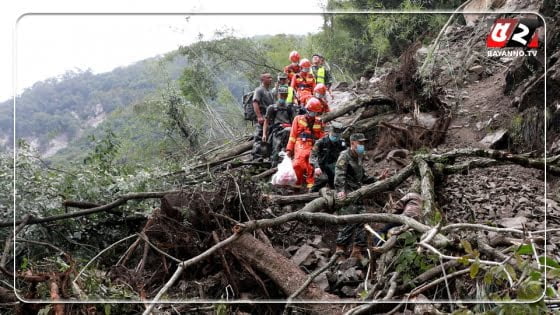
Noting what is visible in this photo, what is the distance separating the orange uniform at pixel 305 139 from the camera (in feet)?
13.3

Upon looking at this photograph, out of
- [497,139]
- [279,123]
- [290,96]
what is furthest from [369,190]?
[290,96]

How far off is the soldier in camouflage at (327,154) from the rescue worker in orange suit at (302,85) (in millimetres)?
1147

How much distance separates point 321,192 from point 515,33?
1662mm

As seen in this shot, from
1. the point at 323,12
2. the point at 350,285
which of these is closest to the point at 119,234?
the point at 350,285

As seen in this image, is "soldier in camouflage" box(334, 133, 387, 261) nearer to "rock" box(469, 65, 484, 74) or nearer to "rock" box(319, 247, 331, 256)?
"rock" box(319, 247, 331, 256)

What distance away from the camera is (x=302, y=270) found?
109 inches

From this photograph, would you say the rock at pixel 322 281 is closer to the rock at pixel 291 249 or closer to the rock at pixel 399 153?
the rock at pixel 291 249

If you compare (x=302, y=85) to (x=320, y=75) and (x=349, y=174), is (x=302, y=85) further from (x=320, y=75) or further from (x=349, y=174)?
(x=349, y=174)

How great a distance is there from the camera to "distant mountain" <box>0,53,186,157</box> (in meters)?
2.25

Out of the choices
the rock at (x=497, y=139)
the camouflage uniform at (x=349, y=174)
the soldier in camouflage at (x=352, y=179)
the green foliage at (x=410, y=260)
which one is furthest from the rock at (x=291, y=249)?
the rock at (x=497, y=139)

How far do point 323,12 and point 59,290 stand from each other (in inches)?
72.5

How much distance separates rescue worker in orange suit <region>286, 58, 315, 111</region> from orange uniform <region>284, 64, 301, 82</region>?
0.04m

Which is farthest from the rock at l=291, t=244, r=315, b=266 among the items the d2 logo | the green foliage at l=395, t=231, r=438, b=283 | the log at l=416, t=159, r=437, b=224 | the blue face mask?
the d2 logo

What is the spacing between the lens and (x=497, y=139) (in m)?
2.89
